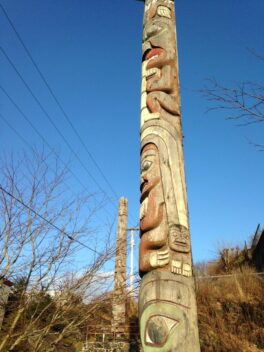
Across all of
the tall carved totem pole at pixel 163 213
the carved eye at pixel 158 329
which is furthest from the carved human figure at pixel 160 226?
the carved eye at pixel 158 329

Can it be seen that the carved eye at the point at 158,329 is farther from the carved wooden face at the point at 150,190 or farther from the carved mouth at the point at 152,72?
the carved mouth at the point at 152,72

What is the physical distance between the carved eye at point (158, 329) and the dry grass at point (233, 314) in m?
5.49

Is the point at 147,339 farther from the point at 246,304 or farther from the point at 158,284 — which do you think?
the point at 246,304

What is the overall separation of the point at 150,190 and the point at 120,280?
3943mm

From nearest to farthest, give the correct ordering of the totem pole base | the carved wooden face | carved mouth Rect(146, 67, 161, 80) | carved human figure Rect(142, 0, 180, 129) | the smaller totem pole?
the totem pole base < the carved wooden face < carved human figure Rect(142, 0, 180, 129) < carved mouth Rect(146, 67, 161, 80) < the smaller totem pole

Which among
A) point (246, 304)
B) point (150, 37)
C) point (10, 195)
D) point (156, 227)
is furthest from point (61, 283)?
point (246, 304)

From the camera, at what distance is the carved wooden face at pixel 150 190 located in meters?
3.74

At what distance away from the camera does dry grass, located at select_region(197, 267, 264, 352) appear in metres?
7.81

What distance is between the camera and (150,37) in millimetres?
5621

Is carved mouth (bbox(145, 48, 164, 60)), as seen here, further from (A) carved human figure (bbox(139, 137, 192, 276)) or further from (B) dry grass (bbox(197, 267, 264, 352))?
(B) dry grass (bbox(197, 267, 264, 352))

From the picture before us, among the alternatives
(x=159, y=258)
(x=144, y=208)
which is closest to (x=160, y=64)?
(x=144, y=208)

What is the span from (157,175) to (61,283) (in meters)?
2.98

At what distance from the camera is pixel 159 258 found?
Result: 3.47 meters

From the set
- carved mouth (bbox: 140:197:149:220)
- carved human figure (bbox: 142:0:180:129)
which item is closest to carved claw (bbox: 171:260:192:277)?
carved mouth (bbox: 140:197:149:220)
